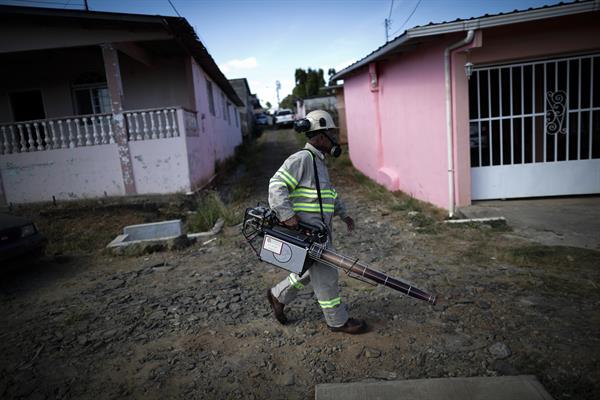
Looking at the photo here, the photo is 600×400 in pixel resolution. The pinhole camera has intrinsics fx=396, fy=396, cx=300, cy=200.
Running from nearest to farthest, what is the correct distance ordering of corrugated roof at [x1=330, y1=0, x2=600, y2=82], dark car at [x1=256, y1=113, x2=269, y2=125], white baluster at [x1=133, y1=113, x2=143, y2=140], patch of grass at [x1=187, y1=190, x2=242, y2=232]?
1. corrugated roof at [x1=330, y1=0, x2=600, y2=82]
2. patch of grass at [x1=187, y1=190, x2=242, y2=232]
3. white baluster at [x1=133, y1=113, x2=143, y2=140]
4. dark car at [x1=256, y1=113, x2=269, y2=125]

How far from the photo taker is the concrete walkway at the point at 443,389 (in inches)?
91.4

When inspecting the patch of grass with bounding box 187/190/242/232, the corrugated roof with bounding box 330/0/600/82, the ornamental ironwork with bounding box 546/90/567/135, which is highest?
the corrugated roof with bounding box 330/0/600/82

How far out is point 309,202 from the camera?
9.90 feet

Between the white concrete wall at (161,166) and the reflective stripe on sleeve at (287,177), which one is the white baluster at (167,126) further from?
the reflective stripe on sleeve at (287,177)

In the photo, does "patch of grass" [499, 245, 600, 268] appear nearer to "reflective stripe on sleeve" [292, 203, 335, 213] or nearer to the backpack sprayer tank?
the backpack sprayer tank

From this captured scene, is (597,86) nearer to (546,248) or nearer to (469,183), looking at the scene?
(469,183)

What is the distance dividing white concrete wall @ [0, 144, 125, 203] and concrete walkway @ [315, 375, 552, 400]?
7.60 m

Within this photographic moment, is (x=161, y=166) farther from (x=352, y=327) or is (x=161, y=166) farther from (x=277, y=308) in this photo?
(x=352, y=327)

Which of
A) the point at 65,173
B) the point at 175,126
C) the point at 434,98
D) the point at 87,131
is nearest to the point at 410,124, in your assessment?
the point at 434,98

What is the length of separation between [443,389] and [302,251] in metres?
1.25

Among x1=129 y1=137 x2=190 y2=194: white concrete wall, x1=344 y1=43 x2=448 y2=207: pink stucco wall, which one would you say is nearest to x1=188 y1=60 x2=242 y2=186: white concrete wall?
x1=129 y1=137 x2=190 y2=194: white concrete wall

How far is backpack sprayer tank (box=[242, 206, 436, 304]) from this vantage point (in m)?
2.81

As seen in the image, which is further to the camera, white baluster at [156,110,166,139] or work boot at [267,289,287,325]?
white baluster at [156,110,166,139]

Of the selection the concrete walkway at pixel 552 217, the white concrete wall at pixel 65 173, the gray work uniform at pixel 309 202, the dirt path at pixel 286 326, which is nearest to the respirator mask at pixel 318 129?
the gray work uniform at pixel 309 202
